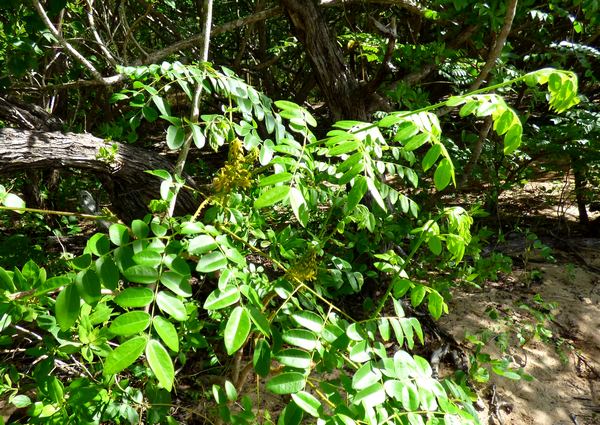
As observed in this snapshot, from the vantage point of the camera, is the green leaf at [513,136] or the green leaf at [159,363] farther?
the green leaf at [513,136]

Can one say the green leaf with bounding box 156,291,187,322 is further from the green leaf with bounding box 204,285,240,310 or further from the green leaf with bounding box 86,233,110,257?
the green leaf with bounding box 86,233,110,257

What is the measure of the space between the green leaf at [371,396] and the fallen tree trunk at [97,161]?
68.1 inches

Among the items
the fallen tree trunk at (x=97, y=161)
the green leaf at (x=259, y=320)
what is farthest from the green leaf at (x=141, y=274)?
the fallen tree trunk at (x=97, y=161)

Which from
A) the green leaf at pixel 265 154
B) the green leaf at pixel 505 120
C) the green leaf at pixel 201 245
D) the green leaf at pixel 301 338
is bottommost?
the green leaf at pixel 301 338

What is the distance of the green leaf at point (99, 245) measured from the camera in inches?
38.4

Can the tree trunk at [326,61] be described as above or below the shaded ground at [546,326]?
above

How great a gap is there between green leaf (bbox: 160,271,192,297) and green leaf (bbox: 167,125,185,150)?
521 millimetres

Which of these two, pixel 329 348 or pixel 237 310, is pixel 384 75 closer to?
pixel 329 348

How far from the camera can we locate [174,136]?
1.35 meters

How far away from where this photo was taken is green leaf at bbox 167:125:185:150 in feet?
4.42

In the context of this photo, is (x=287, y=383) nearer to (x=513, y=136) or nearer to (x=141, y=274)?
(x=141, y=274)

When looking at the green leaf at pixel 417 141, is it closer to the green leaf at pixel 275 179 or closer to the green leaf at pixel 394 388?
the green leaf at pixel 275 179

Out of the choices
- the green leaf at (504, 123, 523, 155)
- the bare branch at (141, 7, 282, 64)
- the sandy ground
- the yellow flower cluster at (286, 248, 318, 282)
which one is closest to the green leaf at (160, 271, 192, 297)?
the yellow flower cluster at (286, 248, 318, 282)

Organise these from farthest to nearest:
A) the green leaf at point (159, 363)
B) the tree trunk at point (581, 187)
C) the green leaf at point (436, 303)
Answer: the tree trunk at point (581, 187) < the green leaf at point (436, 303) < the green leaf at point (159, 363)
